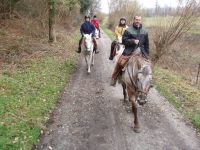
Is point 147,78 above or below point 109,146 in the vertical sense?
above

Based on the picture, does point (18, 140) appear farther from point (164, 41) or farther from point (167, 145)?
point (164, 41)

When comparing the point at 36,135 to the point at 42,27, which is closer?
the point at 36,135

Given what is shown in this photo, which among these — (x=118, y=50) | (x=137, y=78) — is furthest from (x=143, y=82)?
(x=118, y=50)

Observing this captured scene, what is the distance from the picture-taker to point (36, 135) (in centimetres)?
784

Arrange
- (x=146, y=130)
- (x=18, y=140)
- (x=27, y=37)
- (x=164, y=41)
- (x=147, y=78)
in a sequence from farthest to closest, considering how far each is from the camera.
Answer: (x=27, y=37) → (x=164, y=41) → (x=146, y=130) → (x=147, y=78) → (x=18, y=140)

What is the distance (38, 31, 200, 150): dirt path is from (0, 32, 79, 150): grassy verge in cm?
35

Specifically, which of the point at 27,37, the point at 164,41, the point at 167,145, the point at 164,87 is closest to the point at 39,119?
the point at 167,145

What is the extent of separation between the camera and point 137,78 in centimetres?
833

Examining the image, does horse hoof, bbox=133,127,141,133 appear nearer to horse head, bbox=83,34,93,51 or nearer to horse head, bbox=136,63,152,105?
horse head, bbox=136,63,152,105

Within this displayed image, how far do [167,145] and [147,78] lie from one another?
1.67 meters

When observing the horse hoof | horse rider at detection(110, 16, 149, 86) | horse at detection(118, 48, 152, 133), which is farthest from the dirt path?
horse rider at detection(110, 16, 149, 86)

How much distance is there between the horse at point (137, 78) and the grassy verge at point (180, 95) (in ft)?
6.81

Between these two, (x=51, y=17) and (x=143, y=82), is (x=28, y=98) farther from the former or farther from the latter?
(x=51, y=17)

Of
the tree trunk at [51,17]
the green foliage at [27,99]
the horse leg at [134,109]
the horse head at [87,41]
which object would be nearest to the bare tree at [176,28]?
the horse head at [87,41]
